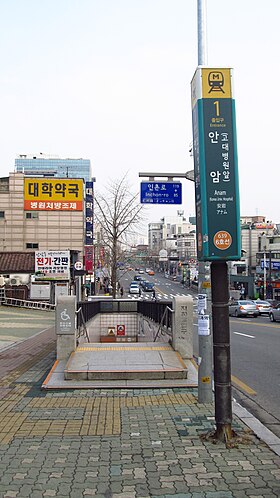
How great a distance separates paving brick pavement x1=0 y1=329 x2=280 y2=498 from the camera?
192 inches

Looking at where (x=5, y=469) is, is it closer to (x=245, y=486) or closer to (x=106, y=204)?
(x=245, y=486)

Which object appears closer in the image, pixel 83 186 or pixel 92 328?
pixel 92 328

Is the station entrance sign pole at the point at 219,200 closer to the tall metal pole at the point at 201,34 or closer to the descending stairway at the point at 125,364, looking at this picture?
the tall metal pole at the point at 201,34

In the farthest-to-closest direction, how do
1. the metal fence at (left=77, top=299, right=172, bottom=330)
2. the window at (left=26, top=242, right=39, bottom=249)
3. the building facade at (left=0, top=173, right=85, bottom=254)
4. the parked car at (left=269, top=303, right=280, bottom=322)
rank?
the window at (left=26, top=242, right=39, bottom=249) → the building facade at (left=0, top=173, right=85, bottom=254) → the parked car at (left=269, top=303, right=280, bottom=322) → the metal fence at (left=77, top=299, right=172, bottom=330)

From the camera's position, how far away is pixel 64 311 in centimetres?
1155

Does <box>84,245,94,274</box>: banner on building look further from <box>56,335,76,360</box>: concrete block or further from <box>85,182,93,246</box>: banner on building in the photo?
<box>56,335,76,360</box>: concrete block

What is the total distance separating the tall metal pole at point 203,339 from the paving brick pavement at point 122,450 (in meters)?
0.26

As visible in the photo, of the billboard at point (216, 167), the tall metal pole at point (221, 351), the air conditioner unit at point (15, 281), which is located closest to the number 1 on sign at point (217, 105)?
the billboard at point (216, 167)

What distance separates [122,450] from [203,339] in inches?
95.9

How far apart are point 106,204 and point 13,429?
21.6m

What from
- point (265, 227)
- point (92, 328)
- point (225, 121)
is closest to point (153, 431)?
point (225, 121)

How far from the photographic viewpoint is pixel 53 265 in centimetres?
4259

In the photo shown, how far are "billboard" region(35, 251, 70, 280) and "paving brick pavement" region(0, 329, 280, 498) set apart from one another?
33946mm

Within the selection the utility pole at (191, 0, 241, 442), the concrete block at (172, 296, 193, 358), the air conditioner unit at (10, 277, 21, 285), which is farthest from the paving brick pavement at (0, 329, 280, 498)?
the air conditioner unit at (10, 277, 21, 285)
